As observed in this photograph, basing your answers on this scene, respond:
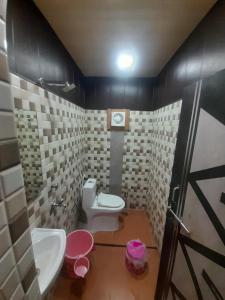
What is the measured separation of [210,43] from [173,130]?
0.73 metres

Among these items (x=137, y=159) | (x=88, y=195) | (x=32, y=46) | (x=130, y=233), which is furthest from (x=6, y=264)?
(x=137, y=159)

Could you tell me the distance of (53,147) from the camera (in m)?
1.27

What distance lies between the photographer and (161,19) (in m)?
1.05

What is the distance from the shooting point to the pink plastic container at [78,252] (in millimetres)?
1438

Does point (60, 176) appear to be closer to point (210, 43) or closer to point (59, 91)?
point (59, 91)

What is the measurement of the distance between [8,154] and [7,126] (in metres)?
0.06

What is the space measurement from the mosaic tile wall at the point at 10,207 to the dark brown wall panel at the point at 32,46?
2.15 feet

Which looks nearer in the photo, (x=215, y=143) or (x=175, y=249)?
(x=215, y=143)

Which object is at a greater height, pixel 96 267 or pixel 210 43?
Answer: pixel 210 43

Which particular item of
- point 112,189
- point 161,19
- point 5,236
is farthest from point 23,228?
point 112,189

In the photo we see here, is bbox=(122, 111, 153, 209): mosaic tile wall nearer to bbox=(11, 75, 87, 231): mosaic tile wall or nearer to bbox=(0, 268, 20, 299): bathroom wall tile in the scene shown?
bbox=(11, 75, 87, 231): mosaic tile wall

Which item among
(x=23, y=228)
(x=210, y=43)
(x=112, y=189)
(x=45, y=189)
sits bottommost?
(x=112, y=189)

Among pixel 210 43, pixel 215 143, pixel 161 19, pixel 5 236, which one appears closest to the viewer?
pixel 5 236

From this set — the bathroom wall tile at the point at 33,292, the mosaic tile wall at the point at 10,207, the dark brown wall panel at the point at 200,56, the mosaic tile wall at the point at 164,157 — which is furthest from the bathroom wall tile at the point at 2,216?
the mosaic tile wall at the point at 164,157
